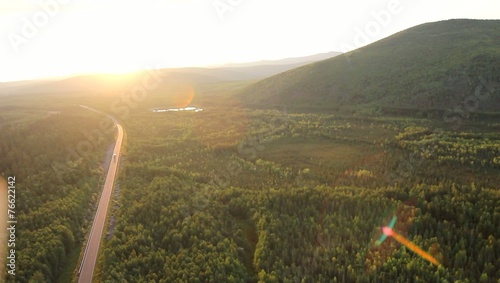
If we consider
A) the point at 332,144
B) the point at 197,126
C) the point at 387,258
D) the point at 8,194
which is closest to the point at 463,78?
the point at 332,144

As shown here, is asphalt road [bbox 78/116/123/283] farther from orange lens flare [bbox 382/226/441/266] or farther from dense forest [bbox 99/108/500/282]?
orange lens flare [bbox 382/226/441/266]

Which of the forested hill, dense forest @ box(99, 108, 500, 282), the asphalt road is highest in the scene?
the forested hill

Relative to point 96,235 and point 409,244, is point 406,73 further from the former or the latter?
point 96,235

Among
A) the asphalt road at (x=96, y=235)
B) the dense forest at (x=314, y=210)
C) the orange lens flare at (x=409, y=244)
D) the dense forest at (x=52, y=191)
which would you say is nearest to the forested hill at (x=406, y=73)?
the dense forest at (x=314, y=210)

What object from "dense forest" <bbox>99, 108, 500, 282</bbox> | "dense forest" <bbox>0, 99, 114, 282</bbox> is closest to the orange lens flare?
"dense forest" <bbox>99, 108, 500, 282</bbox>

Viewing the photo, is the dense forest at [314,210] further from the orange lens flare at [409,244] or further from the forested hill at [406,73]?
the forested hill at [406,73]

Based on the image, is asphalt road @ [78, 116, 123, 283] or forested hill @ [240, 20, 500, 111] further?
forested hill @ [240, 20, 500, 111]
